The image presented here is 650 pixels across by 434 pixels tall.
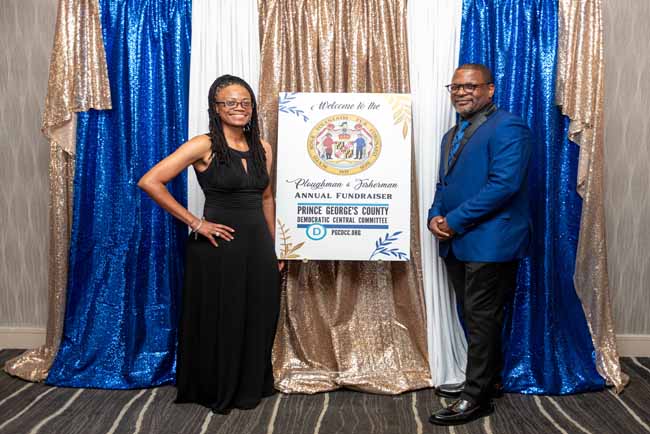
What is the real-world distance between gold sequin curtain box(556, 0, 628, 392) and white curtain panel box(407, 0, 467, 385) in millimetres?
567

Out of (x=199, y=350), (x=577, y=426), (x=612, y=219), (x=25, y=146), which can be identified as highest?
(x=25, y=146)

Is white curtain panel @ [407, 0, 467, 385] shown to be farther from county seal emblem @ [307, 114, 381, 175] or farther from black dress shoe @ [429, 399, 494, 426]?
black dress shoe @ [429, 399, 494, 426]

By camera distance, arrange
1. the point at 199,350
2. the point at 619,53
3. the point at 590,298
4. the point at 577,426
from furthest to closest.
Result: 1. the point at 619,53
2. the point at 590,298
3. the point at 199,350
4. the point at 577,426

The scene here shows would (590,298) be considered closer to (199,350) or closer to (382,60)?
(382,60)

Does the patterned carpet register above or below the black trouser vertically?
below

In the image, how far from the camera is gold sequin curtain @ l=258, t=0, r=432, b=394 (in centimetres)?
368

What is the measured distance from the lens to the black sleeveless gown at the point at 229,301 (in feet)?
10.8

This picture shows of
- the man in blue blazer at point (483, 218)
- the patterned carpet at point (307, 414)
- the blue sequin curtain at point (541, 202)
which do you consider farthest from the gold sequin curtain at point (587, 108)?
the man in blue blazer at point (483, 218)

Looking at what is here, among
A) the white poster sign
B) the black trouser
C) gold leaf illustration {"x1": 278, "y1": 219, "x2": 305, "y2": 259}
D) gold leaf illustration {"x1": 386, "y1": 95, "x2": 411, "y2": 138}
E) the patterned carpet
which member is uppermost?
gold leaf illustration {"x1": 386, "y1": 95, "x2": 411, "y2": 138}

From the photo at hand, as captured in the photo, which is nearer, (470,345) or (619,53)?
(470,345)

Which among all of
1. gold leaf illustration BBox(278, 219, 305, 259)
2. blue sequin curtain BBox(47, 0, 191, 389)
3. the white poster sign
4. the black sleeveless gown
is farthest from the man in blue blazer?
blue sequin curtain BBox(47, 0, 191, 389)

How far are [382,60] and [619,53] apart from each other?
143 centimetres

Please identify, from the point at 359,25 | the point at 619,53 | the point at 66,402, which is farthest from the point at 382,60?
the point at 66,402

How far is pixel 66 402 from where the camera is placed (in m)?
3.42
